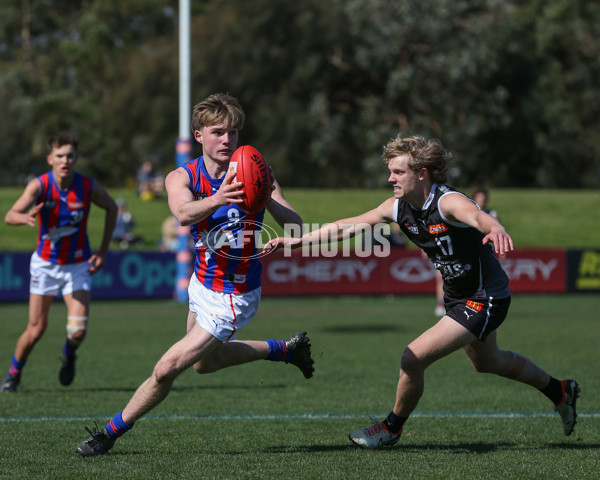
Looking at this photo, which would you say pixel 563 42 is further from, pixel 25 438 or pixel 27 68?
pixel 25 438

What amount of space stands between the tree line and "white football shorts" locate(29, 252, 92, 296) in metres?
29.6

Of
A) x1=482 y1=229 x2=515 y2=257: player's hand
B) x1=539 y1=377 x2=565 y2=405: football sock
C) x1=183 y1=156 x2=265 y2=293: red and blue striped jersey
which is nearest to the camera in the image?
x1=482 y1=229 x2=515 y2=257: player's hand

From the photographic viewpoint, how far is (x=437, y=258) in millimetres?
5797

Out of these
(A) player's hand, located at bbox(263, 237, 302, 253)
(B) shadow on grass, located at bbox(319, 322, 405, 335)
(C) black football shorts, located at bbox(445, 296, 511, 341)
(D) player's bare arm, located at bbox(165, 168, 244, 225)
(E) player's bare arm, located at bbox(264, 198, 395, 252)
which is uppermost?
(D) player's bare arm, located at bbox(165, 168, 244, 225)

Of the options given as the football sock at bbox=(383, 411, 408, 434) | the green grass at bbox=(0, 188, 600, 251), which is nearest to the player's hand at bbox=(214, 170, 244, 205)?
the football sock at bbox=(383, 411, 408, 434)

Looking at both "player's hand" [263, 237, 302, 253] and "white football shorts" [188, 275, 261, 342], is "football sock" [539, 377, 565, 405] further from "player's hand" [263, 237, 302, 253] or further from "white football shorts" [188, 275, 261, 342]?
"white football shorts" [188, 275, 261, 342]

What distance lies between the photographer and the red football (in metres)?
5.25

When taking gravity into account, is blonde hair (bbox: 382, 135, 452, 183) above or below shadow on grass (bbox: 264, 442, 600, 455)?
above

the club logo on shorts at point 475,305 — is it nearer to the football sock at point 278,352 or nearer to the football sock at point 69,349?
the football sock at point 278,352

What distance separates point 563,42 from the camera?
42188 millimetres

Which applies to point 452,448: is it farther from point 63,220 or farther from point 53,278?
point 63,220

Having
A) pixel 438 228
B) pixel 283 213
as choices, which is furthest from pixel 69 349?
pixel 438 228

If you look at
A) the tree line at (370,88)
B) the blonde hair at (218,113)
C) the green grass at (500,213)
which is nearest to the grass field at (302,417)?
the blonde hair at (218,113)

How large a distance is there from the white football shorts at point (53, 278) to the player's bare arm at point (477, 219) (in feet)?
13.3
